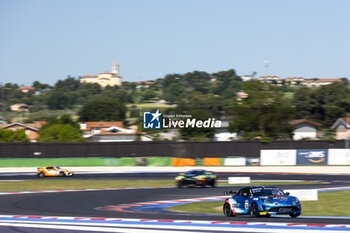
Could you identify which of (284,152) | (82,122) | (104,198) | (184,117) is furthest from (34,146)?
(82,122)

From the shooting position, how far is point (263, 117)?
67.6 m

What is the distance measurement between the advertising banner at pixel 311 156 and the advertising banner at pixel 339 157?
0.58 metres

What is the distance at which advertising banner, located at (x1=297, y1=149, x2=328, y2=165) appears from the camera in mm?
47156

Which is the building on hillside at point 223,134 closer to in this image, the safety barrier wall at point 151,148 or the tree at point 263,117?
the tree at point 263,117

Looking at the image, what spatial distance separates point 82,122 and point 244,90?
65155 millimetres

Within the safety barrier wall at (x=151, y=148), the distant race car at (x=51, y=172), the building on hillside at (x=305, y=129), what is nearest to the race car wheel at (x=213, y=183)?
the distant race car at (x=51, y=172)

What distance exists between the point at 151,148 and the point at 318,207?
38.9 m

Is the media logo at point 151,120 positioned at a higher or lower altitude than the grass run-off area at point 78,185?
higher

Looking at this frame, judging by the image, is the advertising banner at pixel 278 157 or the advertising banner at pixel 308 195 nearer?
the advertising banner at pixel 308 195

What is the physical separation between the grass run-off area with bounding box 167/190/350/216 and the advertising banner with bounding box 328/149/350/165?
955 inches

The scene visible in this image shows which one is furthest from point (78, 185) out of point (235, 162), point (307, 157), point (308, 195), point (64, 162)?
point (307, 157)

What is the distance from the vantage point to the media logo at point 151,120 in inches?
2324

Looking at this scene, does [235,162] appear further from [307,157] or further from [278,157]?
[307,157]

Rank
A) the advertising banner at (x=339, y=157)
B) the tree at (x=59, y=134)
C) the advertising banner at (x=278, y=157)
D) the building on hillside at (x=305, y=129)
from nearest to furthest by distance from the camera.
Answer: the advertising banner at (x=339, y=157) < the advertising banner at (x=278, y=157) < the tree at (x=59, y=134) < the building on hillside at (x=305, y=129)
